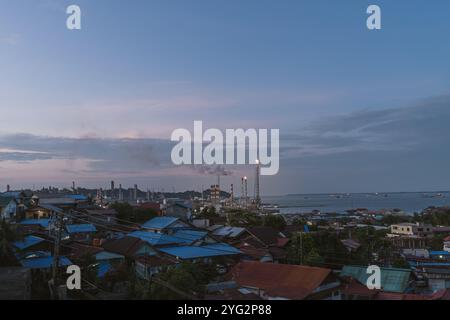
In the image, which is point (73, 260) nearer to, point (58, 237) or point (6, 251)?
point (6, 251)

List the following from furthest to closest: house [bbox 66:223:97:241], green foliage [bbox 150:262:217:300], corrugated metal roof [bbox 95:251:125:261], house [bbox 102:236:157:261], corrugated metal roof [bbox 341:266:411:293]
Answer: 1. house [bbox 66:223:97:241]
2. house [bbox 102:236:157:261]
3. corrugated metal roof [bbox 95:251:125:261]
4. corrugated metal roof [bbox 341:266:411:293]
5. green foliage [bbox 150:262:217:300]

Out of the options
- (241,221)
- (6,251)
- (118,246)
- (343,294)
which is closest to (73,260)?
(6,251)

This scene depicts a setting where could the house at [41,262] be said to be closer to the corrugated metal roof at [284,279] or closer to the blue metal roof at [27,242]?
the blue metal roof at [27,242]

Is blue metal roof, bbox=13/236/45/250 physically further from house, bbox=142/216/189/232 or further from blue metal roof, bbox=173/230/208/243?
house, bbox=142/216/189/232

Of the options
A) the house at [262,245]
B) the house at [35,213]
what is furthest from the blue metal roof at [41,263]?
the house at [35,213]

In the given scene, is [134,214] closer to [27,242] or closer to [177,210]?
[177,210]

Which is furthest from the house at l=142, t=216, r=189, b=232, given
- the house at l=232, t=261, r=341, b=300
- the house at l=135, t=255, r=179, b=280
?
the house at l=232, t=261, r=341, b=300

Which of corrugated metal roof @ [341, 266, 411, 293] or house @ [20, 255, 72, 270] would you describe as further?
corrugated metal roof @ [341, 266, 411, 293]

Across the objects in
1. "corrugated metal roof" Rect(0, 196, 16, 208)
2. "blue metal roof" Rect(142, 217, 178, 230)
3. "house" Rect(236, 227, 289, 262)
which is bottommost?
"house" Rect(236, 227, 289, 262)
